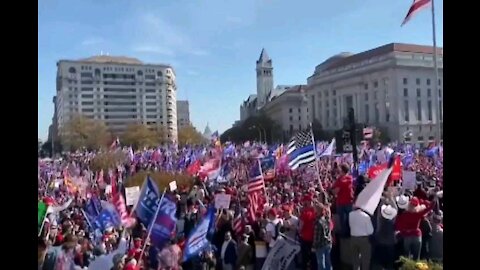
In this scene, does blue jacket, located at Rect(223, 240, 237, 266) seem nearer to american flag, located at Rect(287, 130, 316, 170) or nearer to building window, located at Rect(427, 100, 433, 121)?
american flag, located at Rect(287, 130, 316, 170)

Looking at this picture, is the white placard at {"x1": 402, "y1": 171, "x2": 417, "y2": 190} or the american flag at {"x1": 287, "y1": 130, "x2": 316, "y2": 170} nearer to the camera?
the white placard at {"x1": 402, "y1": 171, "x2": 417, "y2": 190}

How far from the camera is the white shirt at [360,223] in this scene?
6184 mm

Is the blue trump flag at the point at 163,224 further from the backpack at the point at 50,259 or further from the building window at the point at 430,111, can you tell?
the building window at the point at 430,111

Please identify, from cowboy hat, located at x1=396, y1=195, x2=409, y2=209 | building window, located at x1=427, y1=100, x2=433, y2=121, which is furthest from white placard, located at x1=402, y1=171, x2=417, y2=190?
building window, located at x1=427, y1=100, x2=433, y2=121

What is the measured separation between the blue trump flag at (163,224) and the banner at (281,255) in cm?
132

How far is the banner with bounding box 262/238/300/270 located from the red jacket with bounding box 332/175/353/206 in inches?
33.9

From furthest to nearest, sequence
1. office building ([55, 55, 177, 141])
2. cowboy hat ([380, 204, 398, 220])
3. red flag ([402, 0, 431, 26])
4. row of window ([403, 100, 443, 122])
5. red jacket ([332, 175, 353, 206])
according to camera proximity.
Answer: office building ([55, 55, 177, 141]) → row of window ([403, 100, 443, 122]) → red flag ([402, 0, 431, 26]) → red jacket ([332, 175, 353, 206]) → cowboy hat ([380, 204, 398, 220])

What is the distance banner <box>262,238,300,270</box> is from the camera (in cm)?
648

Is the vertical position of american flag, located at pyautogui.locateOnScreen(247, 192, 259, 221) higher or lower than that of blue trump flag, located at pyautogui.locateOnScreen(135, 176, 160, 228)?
lower

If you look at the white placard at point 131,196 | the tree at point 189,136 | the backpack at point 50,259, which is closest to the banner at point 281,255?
the backpack at point 50,259

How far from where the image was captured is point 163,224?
20.3 ft

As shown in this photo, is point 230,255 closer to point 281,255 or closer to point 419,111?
point 281,255

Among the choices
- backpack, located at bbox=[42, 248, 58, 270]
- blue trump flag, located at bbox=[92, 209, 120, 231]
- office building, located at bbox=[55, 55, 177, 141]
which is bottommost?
backpack, located at bbox=[42, 248, 58, 270]
